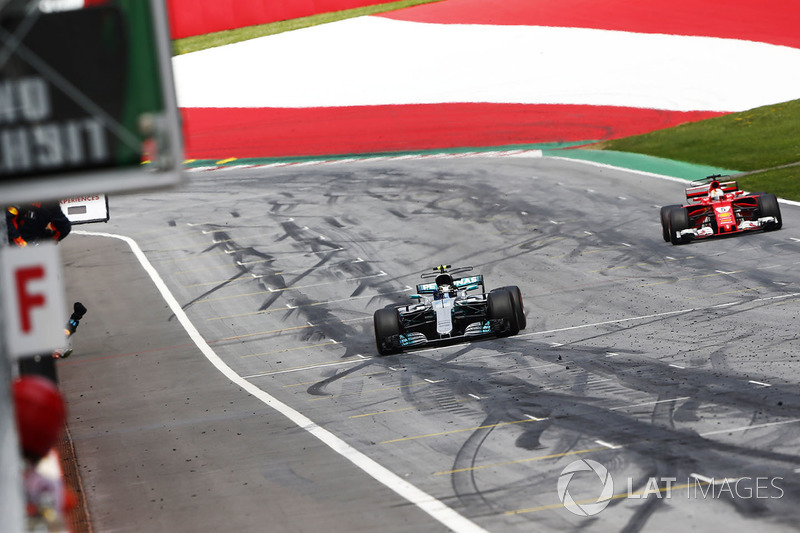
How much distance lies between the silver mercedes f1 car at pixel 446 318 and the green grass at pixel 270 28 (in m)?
33.3

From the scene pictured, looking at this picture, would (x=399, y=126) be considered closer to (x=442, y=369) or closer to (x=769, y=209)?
(x=769, y=209)

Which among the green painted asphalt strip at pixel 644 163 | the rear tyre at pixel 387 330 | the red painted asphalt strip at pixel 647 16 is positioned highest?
the red painted asphalt strip at pixel 647 16

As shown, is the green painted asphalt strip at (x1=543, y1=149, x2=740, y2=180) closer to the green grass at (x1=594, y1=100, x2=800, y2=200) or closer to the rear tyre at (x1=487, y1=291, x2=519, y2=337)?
the green grass at (x1=594, y1=100, x2=800, y2=200)

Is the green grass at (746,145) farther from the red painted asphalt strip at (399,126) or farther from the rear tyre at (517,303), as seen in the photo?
the rear tyre at (517,303)

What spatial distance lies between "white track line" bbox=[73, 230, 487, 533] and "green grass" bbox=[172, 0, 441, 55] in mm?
28476

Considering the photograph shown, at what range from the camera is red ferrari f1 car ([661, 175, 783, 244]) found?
23.9 metres

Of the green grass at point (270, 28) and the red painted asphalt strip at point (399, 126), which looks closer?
the red painted asphalt strip at point (399, 126)

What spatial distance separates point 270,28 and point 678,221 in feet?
102

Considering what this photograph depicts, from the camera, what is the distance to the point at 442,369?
1727 cm

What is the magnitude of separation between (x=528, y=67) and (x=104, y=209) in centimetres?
2323

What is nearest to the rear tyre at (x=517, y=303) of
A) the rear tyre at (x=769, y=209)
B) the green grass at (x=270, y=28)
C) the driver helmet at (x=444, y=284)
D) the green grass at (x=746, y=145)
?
the driver helmet at (x=444, y=284)

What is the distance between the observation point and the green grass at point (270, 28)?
4988 cm

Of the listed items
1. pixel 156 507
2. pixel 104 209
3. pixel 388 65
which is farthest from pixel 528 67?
pixel 156 507

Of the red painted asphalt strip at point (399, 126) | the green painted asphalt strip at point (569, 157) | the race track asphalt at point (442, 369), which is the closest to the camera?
the race track asphalt at point (442, 369)
